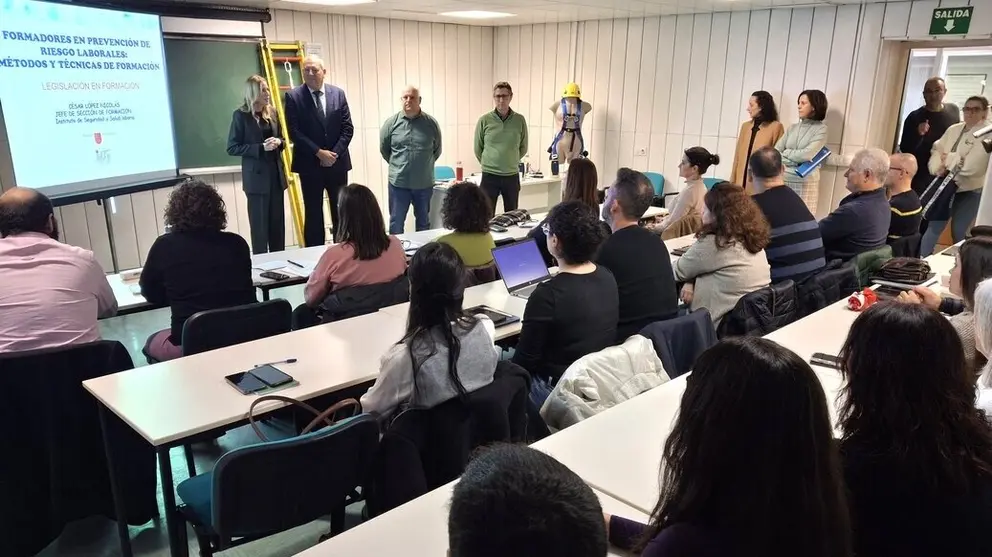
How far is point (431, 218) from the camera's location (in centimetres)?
696

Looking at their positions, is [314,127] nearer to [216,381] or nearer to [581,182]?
[581,182]

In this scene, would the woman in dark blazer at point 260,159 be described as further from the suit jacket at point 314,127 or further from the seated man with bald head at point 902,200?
the seated man with bald head at point 902,200

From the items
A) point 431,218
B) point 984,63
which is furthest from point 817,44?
point 431,218

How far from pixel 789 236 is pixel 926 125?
10.4 ft

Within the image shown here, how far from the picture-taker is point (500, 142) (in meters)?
6.46

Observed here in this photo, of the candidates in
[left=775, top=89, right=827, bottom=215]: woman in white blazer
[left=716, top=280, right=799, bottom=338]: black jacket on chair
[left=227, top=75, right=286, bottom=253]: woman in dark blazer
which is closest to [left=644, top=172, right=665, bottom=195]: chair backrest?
[left=775, top=89, right=827, bottom=215]: woman in white blazer

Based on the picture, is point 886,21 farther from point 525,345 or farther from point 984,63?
point 525,345

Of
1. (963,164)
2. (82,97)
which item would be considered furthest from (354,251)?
(963,164)

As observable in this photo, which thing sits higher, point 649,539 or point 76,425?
point 649,539

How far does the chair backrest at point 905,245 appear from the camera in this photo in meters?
4.16

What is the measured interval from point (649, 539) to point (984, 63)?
26.5ft

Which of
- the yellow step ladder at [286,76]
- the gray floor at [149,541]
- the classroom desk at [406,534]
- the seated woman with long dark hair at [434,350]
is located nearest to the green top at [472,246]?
the gray floor at [149,541]

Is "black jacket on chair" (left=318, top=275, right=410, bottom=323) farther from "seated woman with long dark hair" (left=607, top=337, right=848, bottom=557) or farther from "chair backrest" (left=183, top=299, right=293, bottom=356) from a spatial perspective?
"seated woman with long dark hair" (left=607, top=337, right=848, bottom=557)

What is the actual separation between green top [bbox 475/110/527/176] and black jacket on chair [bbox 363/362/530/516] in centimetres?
467
